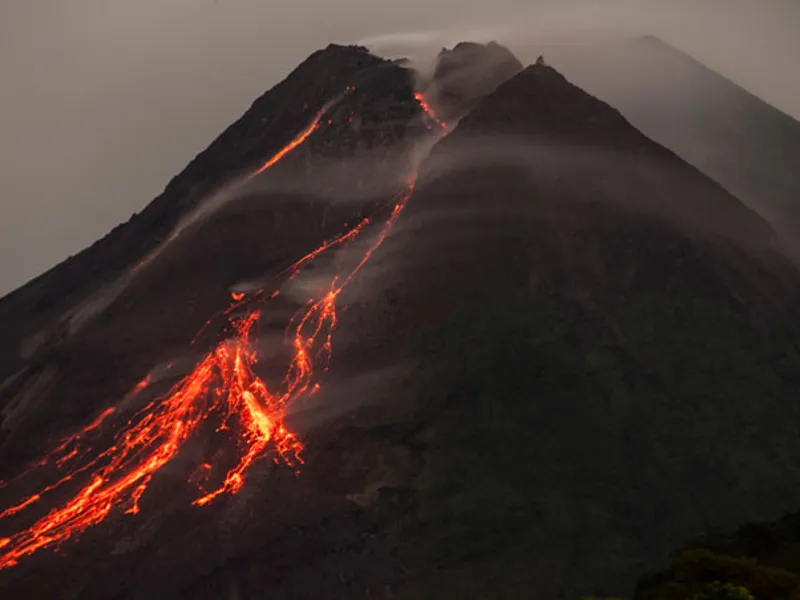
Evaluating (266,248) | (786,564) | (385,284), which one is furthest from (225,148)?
(786,564)

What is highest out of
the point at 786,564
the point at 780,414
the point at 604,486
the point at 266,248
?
the point at 266,248

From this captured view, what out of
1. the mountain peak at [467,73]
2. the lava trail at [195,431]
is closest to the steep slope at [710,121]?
the mountain peak at [467,73]

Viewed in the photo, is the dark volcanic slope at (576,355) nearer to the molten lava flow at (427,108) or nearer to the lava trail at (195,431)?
the lava trail at (195,431)

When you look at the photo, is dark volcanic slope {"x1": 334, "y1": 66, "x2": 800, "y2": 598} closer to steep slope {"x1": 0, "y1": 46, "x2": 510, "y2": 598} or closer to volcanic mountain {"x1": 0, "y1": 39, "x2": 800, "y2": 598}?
volcanic mountain {"x1": 0, "y1": 39, "x2": 800, "y2": 598}

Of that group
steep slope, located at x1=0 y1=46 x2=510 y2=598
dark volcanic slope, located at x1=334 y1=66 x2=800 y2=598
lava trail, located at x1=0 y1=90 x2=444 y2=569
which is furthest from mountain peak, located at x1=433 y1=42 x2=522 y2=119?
lava trail, located at x1=0 y1=90 x2=444 y2=569

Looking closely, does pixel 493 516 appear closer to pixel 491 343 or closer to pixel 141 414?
pixel 491 343

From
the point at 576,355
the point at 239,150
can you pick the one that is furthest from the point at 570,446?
the point at 239,150

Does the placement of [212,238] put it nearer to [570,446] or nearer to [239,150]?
[239,150]
